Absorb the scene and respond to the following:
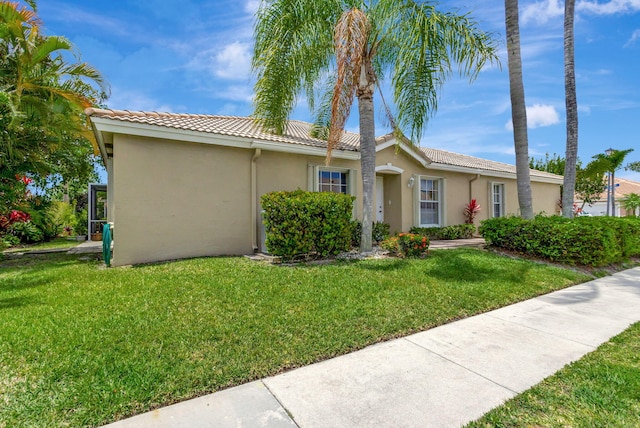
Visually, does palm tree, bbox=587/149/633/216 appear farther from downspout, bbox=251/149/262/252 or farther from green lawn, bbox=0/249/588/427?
downspout, bbox=251/149/262/252

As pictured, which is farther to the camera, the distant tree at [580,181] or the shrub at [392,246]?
the distant tree at [580,181]

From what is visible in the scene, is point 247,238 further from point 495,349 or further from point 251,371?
point 495,349

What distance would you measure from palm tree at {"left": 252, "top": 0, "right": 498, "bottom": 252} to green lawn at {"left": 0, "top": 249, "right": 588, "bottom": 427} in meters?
3.22

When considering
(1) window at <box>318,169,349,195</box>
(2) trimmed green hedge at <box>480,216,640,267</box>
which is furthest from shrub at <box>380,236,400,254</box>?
(2) trimmed green hedge at <box>480,216,640,267</box>

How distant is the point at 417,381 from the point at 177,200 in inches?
287

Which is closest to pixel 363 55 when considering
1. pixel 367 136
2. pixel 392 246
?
pixel 367 136

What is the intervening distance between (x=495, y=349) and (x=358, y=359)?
66.3 inches

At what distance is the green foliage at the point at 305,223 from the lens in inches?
286

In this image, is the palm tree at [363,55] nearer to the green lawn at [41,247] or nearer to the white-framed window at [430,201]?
the white-framed window at [430,201]

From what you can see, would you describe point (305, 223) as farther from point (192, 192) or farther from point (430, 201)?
point (430, 201)

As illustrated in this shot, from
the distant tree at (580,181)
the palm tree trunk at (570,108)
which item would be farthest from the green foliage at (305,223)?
the distant tree at (580,181)

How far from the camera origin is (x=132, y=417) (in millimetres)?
2359

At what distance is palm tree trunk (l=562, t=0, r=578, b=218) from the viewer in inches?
393

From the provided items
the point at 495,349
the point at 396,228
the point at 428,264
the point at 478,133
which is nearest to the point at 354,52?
the point at 428,264
